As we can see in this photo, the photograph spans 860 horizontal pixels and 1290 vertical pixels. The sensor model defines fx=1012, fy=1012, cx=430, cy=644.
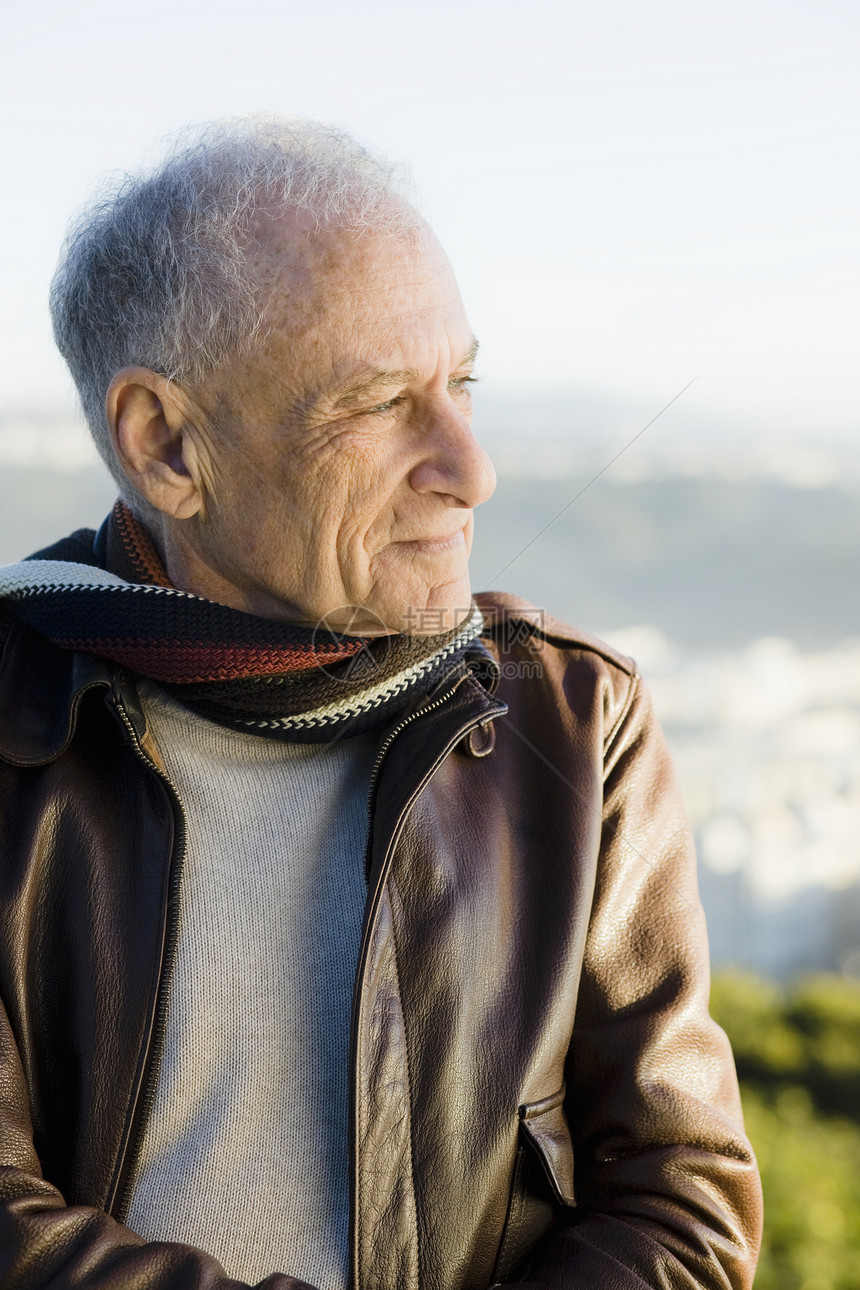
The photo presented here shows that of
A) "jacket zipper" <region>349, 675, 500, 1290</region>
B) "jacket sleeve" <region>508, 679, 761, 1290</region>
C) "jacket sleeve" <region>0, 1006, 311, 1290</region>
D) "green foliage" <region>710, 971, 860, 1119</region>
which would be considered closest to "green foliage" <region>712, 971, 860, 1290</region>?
"green foliage" <region>710, 971, 860, 1119</region>

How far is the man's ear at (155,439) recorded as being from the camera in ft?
5.00

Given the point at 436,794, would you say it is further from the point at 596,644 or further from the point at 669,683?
the point at 669,683

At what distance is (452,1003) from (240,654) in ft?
1.86

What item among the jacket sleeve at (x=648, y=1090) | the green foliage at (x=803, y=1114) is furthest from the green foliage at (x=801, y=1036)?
the jacket sleeve at (x=648, y=1090)

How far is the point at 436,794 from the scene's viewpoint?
1459 mm

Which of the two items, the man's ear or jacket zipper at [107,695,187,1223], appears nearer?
jacket zipper at [107,695,187,1223]

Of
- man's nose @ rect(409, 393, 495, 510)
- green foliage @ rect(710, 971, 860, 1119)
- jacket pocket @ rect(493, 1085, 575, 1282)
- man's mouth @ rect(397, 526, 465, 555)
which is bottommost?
green foliage @ rect(710, 971, 860, 1119)

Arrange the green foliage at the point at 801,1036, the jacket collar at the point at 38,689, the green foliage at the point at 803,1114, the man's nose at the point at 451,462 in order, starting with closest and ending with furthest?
1. the jacket collar at the point at 38,689
2. the man's nose at the point at 451,462
3. the green foliage at the point at 803,1114
4. the green foliage at the point at 801,1036

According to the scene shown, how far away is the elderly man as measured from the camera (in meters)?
1.29

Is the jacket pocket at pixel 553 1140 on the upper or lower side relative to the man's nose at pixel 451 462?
lower

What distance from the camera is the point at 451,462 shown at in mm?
1476

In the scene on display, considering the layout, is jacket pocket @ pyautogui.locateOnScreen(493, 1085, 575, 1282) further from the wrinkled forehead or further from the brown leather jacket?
the wrinkled forehead

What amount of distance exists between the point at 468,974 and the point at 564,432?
3.85 m

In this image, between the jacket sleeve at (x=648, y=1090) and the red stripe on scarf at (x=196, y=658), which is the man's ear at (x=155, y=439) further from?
the jacket sleeve at (x=648, y=1090)
